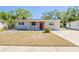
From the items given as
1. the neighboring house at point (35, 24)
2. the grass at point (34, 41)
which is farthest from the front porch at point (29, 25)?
the grass at point (34, 41)

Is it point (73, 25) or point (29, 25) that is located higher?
point (29, 25)

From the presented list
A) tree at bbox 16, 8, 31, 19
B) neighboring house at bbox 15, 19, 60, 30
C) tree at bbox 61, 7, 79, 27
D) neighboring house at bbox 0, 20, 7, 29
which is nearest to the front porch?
neighboring house at bbox 15, 19, 60, 30

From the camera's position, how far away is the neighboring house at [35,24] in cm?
3169

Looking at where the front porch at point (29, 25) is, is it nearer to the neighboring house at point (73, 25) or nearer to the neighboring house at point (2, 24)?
the neighboring house at point (2, 24)

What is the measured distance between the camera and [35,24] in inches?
1280

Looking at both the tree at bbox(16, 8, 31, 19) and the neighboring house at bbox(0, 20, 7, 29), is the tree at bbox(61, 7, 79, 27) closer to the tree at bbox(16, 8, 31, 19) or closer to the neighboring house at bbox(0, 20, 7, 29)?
the tree at bbox(16, 8, 31, 19)

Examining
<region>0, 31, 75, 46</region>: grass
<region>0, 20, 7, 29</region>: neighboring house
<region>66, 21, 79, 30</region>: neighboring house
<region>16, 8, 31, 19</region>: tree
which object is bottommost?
<region>66, 21, 79, 30</region>: neighboring house

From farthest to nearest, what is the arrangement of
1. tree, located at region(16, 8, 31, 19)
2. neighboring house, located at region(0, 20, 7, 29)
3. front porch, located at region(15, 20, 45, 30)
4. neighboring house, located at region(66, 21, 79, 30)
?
tree, located at region(16, 8, 31, 19)
neighboring house, located at region(66, 21, 79, 30)
front porch, located at region(15, 20, 45, 30)
neighboring house, located at region(0, 20, 7, 29)

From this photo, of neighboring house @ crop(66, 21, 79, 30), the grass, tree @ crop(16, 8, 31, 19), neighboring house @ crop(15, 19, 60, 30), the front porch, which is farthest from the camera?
tree @ crop(16, 8, 31, 19)

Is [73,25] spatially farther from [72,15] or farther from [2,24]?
[2,24]

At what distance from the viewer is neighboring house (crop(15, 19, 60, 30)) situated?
104ft

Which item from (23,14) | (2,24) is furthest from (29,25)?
(23,14)
